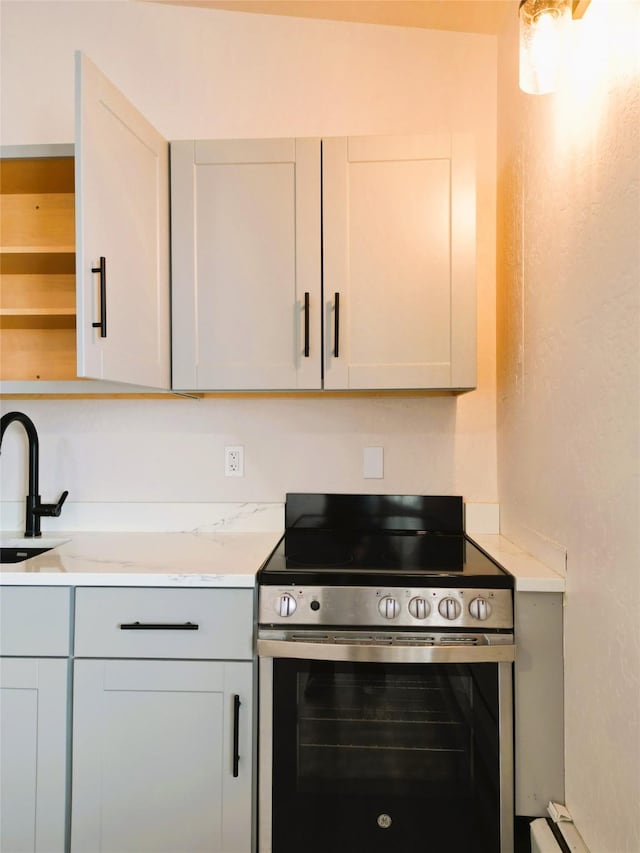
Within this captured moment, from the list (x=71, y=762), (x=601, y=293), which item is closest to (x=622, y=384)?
(x=601, y=293)

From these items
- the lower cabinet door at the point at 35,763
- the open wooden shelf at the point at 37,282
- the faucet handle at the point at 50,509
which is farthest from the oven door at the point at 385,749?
the open wooden shelf at the point at 37,282

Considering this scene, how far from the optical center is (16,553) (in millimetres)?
1750

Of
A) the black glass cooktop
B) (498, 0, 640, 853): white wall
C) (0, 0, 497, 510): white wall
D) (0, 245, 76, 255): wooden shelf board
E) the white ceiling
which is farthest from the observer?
(0, 0, 497, 510): white wall

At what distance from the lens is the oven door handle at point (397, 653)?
1.27 m

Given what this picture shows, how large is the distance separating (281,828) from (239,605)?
58 cm

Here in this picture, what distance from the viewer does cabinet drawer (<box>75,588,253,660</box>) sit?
132 cm

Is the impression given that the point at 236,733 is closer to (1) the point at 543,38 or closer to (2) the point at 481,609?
(2) the point at 481,609

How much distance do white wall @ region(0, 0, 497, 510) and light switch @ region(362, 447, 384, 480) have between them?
0.09ft

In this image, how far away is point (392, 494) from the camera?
1.90 meters

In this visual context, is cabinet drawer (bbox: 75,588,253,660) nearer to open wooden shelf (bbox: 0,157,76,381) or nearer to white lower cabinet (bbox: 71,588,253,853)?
white lower cabinet (bbox: 71,588,253,853)

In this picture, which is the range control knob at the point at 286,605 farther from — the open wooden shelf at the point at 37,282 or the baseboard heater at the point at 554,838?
the open wooden shelf at the point at 37,282

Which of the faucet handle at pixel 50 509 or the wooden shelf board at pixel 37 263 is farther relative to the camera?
the faucet handle at pixel 50 509

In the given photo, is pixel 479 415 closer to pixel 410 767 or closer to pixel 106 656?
pixel 410 767

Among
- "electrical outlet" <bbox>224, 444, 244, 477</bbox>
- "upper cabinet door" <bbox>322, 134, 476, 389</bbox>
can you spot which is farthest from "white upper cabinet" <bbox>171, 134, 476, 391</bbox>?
"electrical outlet" <bbox>224, 444, 244, 477</bbox>
